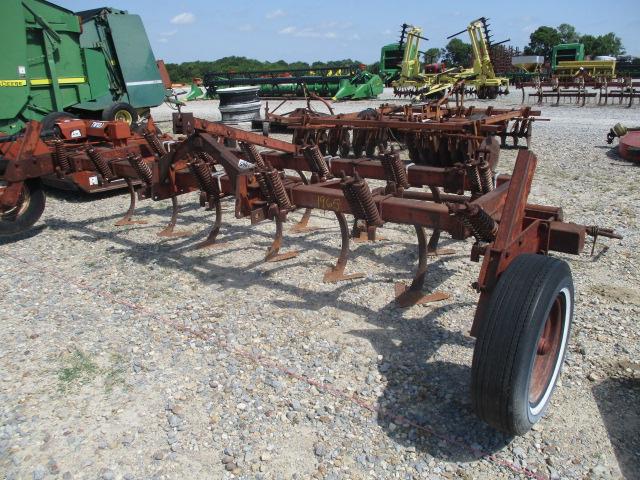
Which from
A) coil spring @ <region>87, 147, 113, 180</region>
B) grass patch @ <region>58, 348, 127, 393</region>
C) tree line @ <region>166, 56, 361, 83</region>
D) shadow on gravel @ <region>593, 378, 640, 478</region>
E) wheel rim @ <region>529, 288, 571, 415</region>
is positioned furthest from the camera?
→ tree line @ <region>166, 56, 361, 83</region>

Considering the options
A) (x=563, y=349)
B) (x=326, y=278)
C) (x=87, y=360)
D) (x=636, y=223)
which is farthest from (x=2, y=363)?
(x=636, y=223)

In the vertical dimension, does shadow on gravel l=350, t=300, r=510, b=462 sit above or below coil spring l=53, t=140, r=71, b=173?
below

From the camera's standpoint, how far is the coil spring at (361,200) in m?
2.88

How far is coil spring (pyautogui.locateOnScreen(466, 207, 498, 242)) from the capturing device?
241cm

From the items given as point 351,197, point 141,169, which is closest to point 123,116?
point 141,169

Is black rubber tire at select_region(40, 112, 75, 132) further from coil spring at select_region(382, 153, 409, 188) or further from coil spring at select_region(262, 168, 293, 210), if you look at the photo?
coil spring at select_region(382, 153, 409, 188)

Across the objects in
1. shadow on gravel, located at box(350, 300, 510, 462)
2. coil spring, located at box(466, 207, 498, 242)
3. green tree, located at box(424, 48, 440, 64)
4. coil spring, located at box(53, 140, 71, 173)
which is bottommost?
shadow on gravel, located at box(350, 300, 510, 462)

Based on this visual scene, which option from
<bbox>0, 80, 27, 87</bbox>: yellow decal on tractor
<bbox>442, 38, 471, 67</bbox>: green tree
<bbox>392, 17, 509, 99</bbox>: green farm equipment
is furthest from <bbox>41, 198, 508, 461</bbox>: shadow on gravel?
<bbox>442, 38, 471, 67</bbox>: green tree

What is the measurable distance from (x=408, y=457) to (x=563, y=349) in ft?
3.06

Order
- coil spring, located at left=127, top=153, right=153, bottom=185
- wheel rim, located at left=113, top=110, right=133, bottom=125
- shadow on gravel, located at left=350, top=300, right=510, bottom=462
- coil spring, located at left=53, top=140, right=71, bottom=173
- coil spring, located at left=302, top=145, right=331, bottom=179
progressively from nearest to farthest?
shadow on gravel, located at left=350, top=300, right=510, bottom=462, coil spring, located at left=302, top=145, right=331, bottom=179, coil spring, located at left=127, top=153, right=153, bottom=185, coil spring, located at left=53, top=140, right=71, bottom=173, wheel rim, located at left=113, top=110, right=133, bottom=125

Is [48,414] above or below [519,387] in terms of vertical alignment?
below

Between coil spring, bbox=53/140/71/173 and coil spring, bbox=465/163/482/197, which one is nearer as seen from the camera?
coil spring, bbox=465/163/482/197

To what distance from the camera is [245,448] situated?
225cm

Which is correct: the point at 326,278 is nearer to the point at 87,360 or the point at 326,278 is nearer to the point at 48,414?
the point at 87,360
